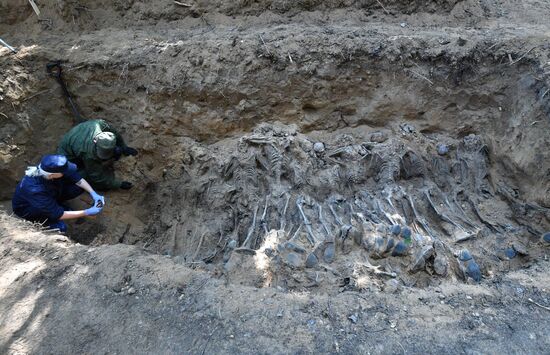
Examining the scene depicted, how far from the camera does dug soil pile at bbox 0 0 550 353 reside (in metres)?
3.37

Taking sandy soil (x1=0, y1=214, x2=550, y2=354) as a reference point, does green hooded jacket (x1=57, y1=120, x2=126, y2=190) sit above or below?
above

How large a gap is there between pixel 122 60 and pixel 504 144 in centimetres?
475

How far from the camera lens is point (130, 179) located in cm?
565

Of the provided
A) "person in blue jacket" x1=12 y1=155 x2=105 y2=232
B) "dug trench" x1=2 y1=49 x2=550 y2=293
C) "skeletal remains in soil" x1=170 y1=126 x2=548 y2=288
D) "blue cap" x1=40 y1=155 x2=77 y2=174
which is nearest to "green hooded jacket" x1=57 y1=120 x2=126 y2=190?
"dug trench" x1=2 y1=49 x2=550 y2=293

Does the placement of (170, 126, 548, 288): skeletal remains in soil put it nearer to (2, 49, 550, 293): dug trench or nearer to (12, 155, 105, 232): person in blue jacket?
(2, 49, 550, 293): dug trench

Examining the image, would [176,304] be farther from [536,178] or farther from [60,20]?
[60,20]

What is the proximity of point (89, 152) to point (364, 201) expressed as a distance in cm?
334

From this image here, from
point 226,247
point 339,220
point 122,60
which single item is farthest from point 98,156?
point 339,220

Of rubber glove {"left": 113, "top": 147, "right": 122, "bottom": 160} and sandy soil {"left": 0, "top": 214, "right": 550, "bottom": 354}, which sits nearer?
sandy soil {"left": 0, "top": 214, "right": 550, "bottom": 354}

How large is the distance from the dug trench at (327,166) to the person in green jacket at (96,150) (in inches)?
7.0

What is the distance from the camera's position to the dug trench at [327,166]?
13.1 ft

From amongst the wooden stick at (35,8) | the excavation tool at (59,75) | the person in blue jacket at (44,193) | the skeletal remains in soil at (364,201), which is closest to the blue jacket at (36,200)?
the person in blue jacket at (44,193)

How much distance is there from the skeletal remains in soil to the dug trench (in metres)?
0.01

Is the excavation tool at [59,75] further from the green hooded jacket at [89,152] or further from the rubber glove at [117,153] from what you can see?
the rubber glove at [117,153]
